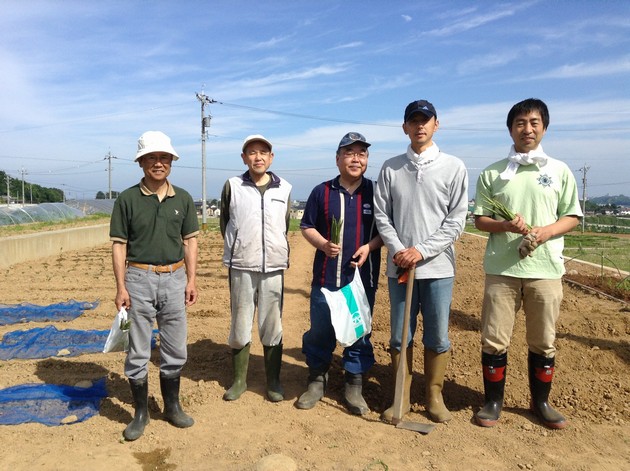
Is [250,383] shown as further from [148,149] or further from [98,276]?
[98,276]

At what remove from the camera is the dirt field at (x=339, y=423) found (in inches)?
114

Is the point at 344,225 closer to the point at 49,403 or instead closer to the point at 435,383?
the point at 435,383

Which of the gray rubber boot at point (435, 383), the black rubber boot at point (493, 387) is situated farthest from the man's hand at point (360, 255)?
the black rubber boot at point (493, 387)

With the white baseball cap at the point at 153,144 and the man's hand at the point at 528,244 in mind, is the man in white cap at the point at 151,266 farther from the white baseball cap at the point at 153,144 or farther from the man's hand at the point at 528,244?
the man's hand at the point at 528,244

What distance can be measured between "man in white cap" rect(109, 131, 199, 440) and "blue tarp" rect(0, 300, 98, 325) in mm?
3271

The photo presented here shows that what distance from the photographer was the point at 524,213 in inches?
127

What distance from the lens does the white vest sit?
361cm

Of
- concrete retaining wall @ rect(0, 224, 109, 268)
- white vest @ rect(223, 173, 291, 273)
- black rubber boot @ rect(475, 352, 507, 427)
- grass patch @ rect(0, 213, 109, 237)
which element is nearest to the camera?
black rubber boot @ rect(475, 352, 507, 427)

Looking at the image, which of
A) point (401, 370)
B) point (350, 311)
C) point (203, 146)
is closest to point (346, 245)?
point (350, 311)

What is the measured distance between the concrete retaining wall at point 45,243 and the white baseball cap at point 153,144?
872 centimetres

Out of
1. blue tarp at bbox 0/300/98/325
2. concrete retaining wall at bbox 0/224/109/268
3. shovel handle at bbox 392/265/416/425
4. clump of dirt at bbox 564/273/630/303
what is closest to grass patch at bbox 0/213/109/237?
concrete retaining wall at bbox 0/224/109/268

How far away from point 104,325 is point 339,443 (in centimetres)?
368

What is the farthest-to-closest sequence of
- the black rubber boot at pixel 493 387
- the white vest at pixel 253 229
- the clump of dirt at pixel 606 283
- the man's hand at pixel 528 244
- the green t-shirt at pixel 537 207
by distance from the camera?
1. the clump of dirt at pixel 606 283
2. the white vest at pixel 253 229
3. the black rubber boot at pixel 493 387
4. the green t-shirt at pixel 537 207
5. the man's hand at pixel 528 244

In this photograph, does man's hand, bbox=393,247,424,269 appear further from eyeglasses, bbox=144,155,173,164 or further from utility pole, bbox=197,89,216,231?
utility pole, bbox=197,89,216,231
